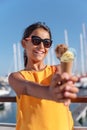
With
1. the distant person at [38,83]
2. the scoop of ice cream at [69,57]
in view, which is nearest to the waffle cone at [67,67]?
the scoop of ice cream at [69,57]

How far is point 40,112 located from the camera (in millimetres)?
1946

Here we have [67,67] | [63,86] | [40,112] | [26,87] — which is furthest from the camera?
[40,112]

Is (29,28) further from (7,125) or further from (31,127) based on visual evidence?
(7,125)

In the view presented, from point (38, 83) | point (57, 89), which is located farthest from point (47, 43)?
point (57, 89)

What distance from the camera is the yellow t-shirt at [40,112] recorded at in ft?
6.37

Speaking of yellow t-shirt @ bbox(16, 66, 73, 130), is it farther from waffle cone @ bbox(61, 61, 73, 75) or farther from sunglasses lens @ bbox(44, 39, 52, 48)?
waffle cone @ bbox(61, 61, 73, 75)

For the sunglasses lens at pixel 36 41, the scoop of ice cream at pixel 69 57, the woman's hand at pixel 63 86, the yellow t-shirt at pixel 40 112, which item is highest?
the sunglasses lens at pixel 36 41

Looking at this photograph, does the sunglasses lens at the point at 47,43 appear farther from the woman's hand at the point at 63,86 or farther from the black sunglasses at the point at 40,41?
the woman's hand at the point at 63,86

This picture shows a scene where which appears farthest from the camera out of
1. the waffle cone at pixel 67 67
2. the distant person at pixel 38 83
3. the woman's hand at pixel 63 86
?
the distant person at pixel 38 83

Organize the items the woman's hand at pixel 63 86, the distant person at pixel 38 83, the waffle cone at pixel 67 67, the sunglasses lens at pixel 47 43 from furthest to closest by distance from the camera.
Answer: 1. the sunglasses lens at pixel 47 43
2. the distant person at pixel 38 83
3. the waffle cone at pixel 67 67
4. the woman's hand at pixel 63 86

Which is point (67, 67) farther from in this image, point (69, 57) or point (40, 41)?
point (40, 41)

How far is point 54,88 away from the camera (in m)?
1.33

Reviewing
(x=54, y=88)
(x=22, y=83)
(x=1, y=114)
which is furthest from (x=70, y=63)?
(x=1, y=114)

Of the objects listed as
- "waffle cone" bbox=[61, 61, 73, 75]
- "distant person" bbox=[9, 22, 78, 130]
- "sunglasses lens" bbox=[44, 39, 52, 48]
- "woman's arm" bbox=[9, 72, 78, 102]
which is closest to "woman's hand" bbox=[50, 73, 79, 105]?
"woman's arm" bbox=[9, 72, 78, 102]
